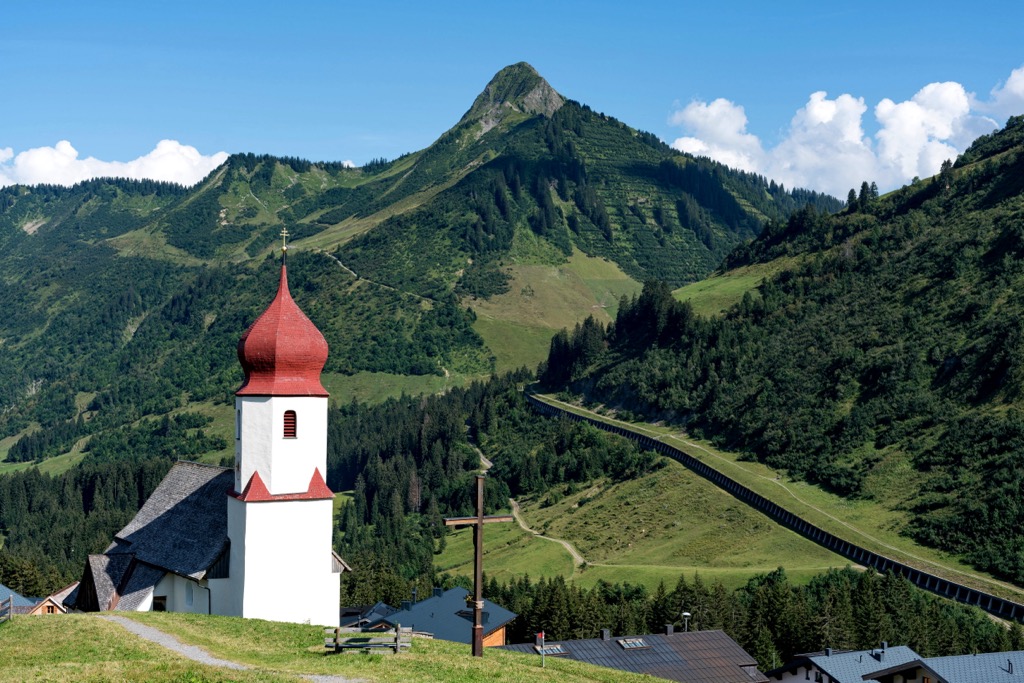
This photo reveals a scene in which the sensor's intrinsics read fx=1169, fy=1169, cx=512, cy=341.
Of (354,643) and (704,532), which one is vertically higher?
(354,643)

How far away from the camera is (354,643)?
41.6 m

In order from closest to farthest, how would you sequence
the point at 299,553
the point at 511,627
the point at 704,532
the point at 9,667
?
the point at 9,667
the point at 299,553
the point at 511,627
the point at 704,532

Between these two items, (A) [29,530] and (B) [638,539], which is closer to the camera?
(B) [638,539]

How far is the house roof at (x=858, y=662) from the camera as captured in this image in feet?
229

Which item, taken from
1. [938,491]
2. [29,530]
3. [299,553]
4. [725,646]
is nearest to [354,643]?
[299,553]

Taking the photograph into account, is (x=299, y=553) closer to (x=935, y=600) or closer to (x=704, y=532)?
(x=935, y=600)

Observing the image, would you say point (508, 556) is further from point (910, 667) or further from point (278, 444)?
point (278, 444)

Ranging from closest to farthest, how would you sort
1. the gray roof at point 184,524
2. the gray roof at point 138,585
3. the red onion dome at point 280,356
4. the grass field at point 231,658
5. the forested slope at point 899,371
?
the grass field at point 231,658, the red onion dome at point 280,356, the gray roof at point 184,524, the gray roof at point 138,585, the forested slope at point 899,371

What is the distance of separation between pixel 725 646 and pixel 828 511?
5747 centimetres

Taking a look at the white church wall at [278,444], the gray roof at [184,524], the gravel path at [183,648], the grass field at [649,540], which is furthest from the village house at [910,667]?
the gravel path at [183,648]

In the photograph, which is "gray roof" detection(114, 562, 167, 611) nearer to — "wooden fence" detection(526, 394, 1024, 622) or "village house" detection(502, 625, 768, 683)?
"village house" detection(502, 625, 768, 683)

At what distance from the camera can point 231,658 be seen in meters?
42.6

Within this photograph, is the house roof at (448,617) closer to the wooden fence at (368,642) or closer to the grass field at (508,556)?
the wooden fence at (368,642)

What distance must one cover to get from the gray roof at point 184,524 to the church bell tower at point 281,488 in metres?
1.93
